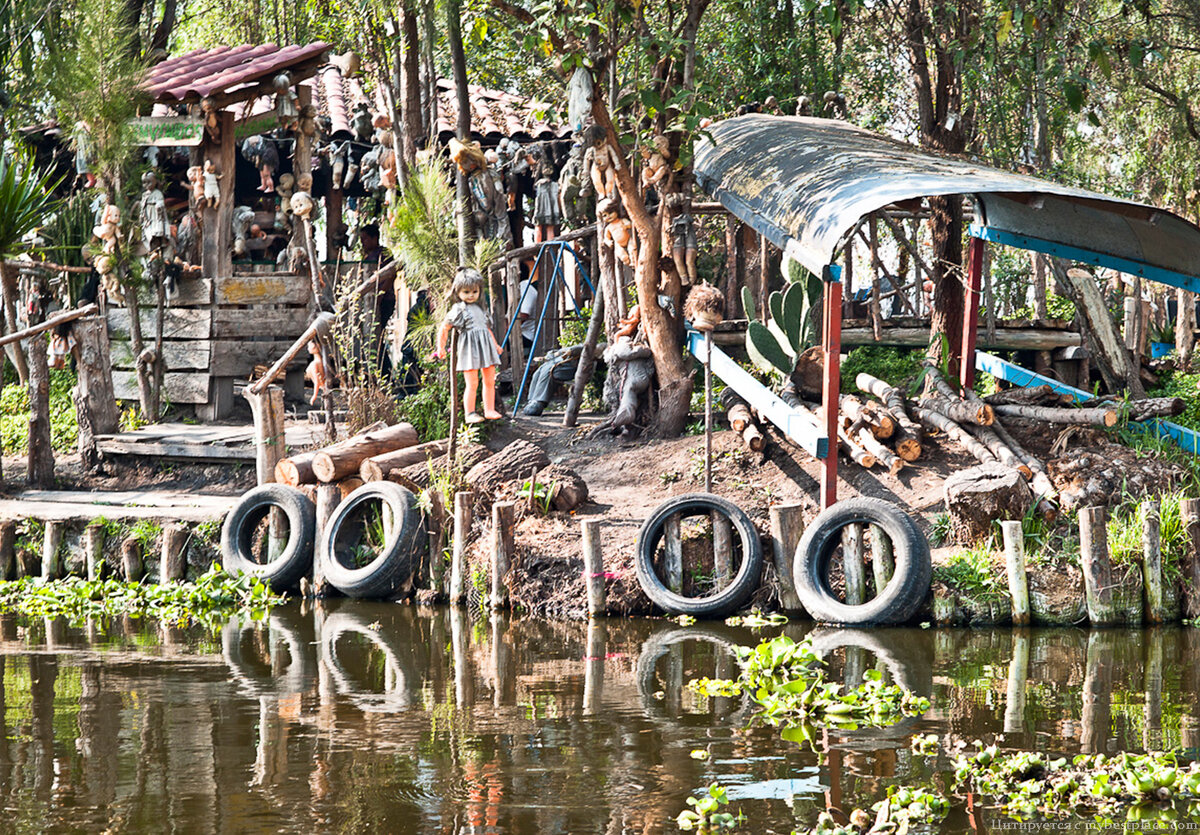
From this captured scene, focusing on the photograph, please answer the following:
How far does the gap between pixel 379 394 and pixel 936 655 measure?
5.99 metres

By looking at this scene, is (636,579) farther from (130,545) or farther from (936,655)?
(130,545)

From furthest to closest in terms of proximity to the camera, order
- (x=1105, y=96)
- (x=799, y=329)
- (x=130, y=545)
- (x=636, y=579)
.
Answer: (x=1105, y=96)
(x=799, y=329)
(x=130, y=545)
(x=636, y=579)

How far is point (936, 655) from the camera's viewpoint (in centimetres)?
852

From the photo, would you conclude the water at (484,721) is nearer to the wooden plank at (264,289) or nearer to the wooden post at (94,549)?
the wooden post at (94,549)

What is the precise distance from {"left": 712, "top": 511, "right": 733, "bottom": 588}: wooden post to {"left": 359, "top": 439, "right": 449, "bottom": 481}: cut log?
9.65 ft

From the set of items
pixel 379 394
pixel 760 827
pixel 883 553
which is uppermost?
pixel 379 394

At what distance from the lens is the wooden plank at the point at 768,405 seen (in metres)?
9.96

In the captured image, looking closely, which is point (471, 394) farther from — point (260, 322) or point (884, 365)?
point (884, 365)

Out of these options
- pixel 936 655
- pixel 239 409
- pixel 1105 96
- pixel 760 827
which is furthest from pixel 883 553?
pixel 1105 96

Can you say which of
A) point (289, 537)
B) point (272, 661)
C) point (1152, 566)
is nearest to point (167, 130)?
point (289, 537)

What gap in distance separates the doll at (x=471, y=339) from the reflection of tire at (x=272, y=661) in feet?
9.53

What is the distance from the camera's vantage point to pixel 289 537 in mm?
11281

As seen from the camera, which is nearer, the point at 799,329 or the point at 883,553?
the point at 883,553

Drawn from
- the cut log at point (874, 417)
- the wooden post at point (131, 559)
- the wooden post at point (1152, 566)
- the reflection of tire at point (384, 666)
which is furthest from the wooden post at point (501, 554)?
the wooden post at point (1152, 566)
